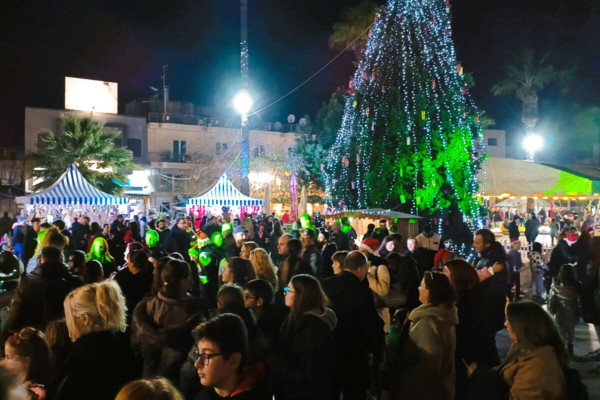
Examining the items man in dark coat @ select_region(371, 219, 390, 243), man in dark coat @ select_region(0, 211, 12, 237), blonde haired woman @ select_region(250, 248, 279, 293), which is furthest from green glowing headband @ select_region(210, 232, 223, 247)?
man in dark coat @ select_region(0, 211, 12, 237)

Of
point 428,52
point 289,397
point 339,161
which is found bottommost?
point 289,397

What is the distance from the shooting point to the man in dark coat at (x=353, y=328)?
4.89 metres

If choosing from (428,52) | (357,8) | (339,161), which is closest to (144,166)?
(357,8)

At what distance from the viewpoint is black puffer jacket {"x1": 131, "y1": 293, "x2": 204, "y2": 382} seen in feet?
13.8

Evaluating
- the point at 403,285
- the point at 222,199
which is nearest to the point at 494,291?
the point at 403,285

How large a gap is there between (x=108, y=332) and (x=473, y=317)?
10.1 ft

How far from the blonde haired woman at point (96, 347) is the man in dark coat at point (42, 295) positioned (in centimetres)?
92

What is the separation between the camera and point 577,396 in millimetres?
3156

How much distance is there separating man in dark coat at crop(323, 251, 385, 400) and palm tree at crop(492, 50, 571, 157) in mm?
47515

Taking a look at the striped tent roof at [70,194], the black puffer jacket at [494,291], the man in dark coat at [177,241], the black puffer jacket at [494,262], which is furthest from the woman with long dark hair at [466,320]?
the striped tent roof at [70,194]

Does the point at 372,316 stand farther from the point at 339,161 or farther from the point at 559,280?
the point at 339,161

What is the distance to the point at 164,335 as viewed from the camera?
4.21m

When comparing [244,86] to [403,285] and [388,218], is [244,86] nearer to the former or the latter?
[388,218]

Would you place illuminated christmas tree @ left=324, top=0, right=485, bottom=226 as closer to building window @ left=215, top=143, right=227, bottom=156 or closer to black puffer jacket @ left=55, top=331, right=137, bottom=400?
black puffer jacket @ left=55, top=331, right=137, bottom=400
